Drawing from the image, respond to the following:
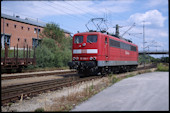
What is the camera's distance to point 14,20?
3547 centimetres

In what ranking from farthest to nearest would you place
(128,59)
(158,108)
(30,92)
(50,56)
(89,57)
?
(50,56), (128,59), (89,57), (30,92), (158,108)

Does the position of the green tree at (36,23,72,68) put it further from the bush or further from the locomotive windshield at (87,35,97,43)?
the locomotive windshield at (87,35,97,43)

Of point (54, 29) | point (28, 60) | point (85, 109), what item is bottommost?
point (85, 109)

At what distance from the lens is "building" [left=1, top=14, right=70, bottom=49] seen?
32875 millimetres


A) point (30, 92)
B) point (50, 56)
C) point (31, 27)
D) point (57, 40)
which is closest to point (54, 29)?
point (57, 40)

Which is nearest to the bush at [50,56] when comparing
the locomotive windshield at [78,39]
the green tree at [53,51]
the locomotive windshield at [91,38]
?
the green tree at [53,51]

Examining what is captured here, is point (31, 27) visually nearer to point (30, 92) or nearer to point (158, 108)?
point (30, 92)

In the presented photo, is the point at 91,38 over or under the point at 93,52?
over

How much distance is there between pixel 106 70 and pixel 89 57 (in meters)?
2.24

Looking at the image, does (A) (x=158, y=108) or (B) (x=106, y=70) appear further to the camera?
(B) (x=106, y=70)

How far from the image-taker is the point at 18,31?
36250 mm

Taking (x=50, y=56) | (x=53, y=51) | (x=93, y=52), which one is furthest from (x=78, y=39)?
(x=53, y=51)

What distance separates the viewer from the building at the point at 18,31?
108 ft

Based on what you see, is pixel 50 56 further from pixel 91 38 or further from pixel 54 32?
pixel 91 38
